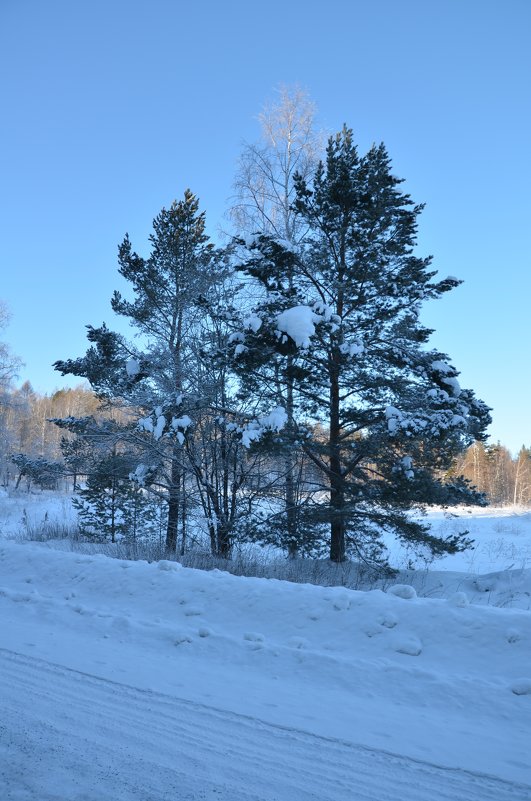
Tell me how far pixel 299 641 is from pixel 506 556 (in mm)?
12748

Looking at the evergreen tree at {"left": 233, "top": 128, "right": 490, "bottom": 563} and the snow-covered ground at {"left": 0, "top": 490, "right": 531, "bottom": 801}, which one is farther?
the evergreen tree at {"left": 233, "top": 128, "right": 490, "bottom": 563}

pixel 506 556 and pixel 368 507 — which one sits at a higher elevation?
pixel 368 507

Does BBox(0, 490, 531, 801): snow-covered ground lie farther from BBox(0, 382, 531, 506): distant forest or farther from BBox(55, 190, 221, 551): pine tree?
BBox(0, 382, 531, 506): distant forest

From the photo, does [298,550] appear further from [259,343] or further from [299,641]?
[299,641]

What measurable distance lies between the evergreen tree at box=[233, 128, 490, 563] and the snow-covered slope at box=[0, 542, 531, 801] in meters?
4.77

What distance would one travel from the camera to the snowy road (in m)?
2.17

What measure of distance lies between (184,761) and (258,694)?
3.17 feet

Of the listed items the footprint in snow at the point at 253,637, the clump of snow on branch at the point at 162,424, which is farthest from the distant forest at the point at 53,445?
the footprint in snow at the point at 253,637

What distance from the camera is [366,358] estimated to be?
1009 cm

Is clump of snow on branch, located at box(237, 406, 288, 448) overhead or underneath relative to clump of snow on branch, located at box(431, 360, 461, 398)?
underneath

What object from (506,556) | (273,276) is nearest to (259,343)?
(273,276)

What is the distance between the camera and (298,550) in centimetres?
1016

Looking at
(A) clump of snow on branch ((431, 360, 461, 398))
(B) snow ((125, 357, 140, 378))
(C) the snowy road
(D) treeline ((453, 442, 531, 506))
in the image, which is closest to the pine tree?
(B) snow ((125, 357, 140, 378))

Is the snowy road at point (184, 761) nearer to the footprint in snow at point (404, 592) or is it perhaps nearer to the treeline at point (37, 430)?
the footprint in snow at point (404, 592)
